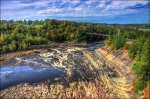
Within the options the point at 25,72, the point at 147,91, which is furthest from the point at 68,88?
the point at 25,72

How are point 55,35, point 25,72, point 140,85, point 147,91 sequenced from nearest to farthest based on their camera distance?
point 147,91
point 140,85
point 25,72
point 55,35

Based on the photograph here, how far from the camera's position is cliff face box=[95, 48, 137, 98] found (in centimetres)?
3047

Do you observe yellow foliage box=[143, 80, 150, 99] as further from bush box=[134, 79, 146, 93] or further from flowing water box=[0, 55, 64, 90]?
flowing water box=[0, 55, 64, 90]

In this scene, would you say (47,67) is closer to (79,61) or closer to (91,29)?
(79,61)

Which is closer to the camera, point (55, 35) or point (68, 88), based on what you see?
point (68, 88)

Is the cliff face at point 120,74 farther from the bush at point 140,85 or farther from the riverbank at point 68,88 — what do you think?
the riverbank at point 68,88

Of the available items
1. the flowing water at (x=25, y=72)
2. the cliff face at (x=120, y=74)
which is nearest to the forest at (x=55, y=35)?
the cliff face at (x=120, y=74)

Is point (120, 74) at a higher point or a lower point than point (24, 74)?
higher

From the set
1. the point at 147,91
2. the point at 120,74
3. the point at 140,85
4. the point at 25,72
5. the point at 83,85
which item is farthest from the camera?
the point at 25,72

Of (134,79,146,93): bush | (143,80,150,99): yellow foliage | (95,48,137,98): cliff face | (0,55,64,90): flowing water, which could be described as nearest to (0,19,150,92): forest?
(95,48,137,98): cliff face

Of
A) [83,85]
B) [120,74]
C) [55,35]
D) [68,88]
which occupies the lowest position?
[68,88]

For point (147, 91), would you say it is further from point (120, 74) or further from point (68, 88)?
point (120, 74)

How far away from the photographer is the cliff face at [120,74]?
3047 centimetres

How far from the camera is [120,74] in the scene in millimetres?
39000
